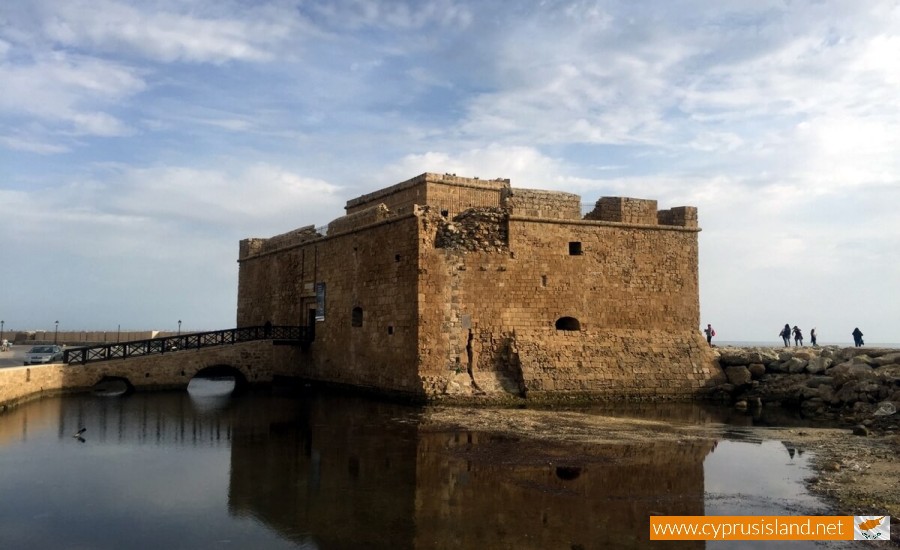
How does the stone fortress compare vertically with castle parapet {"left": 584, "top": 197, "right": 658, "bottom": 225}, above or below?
below

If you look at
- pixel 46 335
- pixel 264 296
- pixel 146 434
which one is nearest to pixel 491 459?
pixel 146 434

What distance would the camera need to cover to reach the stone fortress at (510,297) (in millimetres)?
16641

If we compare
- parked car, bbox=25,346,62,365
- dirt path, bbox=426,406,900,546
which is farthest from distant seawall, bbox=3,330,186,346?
dirt path, bbox=426,406,900,546

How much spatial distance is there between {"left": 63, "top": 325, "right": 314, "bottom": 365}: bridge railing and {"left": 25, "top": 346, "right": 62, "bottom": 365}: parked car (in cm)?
396

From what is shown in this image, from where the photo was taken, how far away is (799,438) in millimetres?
12484

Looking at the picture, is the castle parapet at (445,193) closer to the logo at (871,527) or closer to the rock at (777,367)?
the rock at (777,367)

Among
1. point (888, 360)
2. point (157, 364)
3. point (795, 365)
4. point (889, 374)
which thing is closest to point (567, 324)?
point (795, 365)

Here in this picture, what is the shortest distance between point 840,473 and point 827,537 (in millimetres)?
3000

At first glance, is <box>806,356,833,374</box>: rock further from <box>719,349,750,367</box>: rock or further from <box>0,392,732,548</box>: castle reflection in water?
<box>0,392,732,548</box>: castle reflection in water

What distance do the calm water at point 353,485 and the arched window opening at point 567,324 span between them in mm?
5243

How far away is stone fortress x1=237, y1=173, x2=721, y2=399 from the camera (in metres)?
16.6

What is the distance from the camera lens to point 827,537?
22.7 ft

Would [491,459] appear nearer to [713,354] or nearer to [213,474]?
[213,474]

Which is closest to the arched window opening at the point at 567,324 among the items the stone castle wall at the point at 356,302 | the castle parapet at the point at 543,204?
the castle parapet at the point at 543,204
